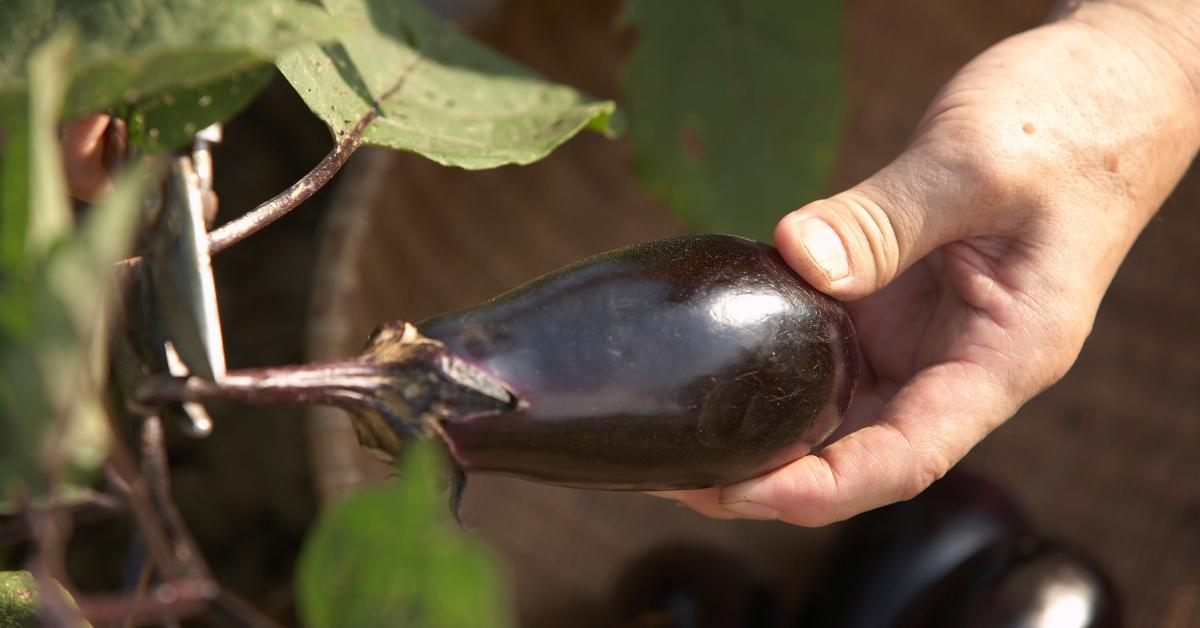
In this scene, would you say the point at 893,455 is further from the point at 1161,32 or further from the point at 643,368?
the point at 1161,32

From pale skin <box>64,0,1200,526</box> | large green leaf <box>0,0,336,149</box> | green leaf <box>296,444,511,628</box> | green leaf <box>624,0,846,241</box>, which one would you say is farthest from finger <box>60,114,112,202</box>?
green leaf <box>624,0,846,241</box>

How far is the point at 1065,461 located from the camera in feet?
4.19

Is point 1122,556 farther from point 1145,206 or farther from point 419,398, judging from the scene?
point 419,398

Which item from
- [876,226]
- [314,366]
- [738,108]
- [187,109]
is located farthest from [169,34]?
[738,108]

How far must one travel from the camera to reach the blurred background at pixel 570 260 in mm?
1151

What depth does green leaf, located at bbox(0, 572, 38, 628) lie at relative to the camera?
1.54 ft

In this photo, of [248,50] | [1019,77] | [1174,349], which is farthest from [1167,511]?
[248,50]

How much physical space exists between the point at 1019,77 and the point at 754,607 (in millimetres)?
579

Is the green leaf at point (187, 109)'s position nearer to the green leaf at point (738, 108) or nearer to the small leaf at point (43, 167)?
the small leaf at point (43, 167)

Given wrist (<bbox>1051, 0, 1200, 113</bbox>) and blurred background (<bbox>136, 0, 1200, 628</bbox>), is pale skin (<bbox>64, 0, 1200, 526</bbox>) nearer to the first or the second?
wrist (<bbox>1051, 0, 1200, 113</bbox>)

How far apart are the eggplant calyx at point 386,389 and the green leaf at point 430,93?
0.17m

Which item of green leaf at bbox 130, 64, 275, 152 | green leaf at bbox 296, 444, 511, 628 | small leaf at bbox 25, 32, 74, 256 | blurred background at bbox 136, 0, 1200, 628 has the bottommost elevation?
blurred background at bbox 136, 0, 1200, 628

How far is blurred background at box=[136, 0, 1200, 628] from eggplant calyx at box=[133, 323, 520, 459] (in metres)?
0.68

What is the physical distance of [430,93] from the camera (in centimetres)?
66
